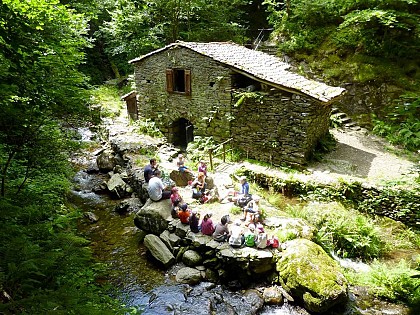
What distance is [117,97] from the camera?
69.4 ft

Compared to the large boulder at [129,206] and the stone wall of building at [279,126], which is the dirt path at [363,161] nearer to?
the stone wall of building at [279,126]

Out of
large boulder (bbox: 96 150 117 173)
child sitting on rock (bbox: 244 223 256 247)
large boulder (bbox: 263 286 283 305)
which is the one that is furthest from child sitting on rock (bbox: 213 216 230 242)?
large boulder (bbox: 96 150 117 173)

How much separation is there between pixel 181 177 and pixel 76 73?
4776 mm

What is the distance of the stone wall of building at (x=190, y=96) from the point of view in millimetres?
13281

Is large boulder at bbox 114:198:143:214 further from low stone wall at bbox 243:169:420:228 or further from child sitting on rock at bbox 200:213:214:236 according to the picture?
low stone wall at bbox 243:169:420:228

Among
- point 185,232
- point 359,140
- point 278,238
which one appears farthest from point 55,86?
point 359,140

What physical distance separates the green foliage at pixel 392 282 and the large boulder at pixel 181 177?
5824mm

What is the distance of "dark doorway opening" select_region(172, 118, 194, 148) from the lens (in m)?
16.1

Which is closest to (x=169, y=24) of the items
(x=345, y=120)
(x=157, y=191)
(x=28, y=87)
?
(x=345, y=120)

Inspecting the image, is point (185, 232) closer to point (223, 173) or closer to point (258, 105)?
point (223, 173)

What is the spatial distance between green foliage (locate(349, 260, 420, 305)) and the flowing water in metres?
0.25

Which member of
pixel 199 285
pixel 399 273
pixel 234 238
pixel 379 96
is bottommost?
pixel 199 285

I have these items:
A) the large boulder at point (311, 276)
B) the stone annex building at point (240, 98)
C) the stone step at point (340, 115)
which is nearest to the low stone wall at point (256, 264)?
the large boulder at point (311, 276)

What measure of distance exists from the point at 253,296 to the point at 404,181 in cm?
623
